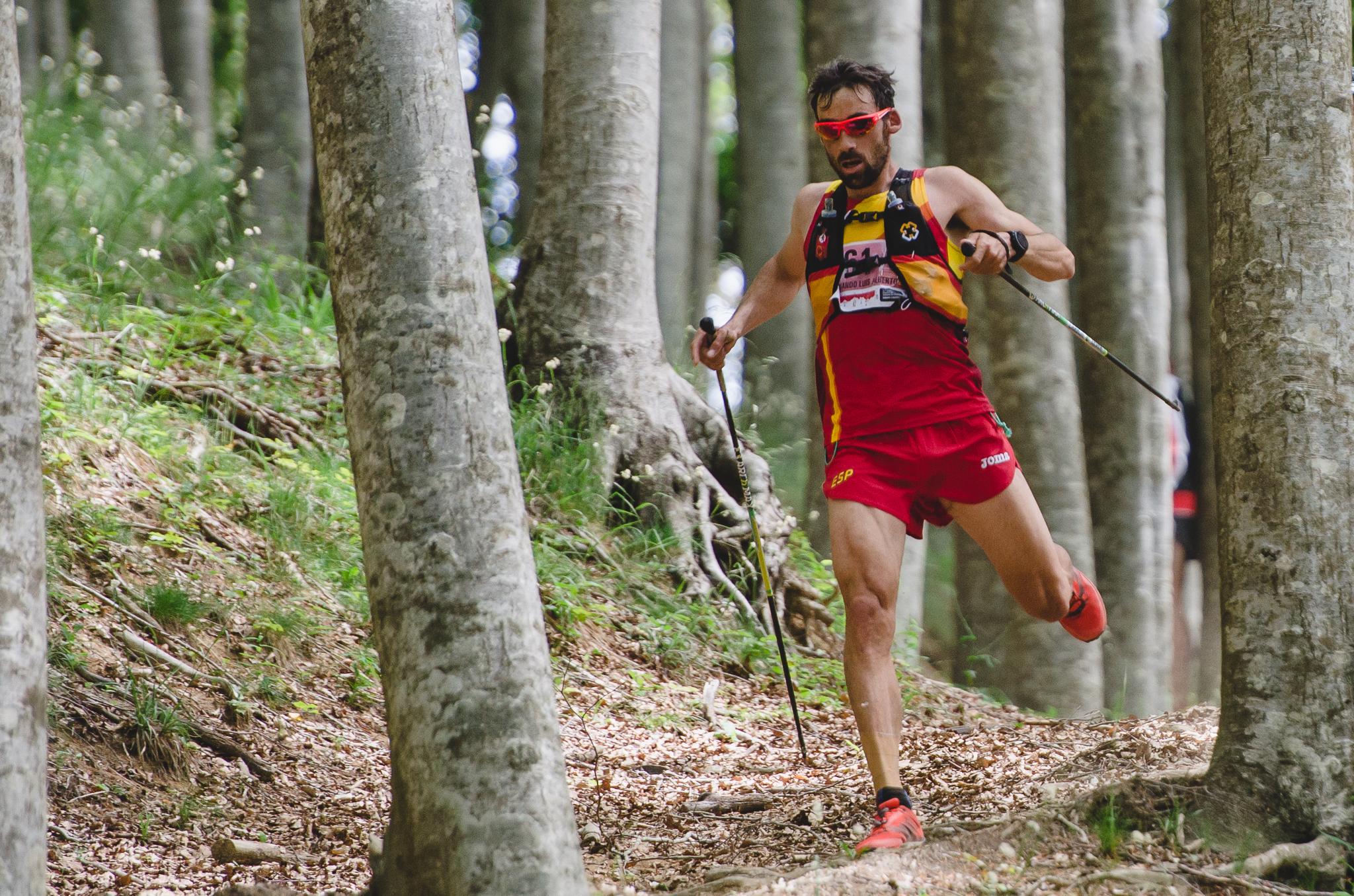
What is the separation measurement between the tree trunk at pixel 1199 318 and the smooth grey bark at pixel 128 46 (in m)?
8.86

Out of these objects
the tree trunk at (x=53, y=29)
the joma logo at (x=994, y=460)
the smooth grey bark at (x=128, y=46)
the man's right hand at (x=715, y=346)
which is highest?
the tree trunk at (x=53, y=29)

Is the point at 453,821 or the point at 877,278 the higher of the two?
the point at 877,278

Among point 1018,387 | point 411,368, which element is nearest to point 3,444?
point 411,368

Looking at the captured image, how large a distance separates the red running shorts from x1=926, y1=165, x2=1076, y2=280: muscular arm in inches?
20.6

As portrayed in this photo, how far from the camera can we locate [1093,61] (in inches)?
368

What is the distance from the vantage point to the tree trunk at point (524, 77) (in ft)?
37.4

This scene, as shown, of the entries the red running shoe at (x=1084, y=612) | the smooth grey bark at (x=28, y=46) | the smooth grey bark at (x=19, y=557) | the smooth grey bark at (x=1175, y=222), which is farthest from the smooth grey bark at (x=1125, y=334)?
the smooth grey bark at (x=28, y=46)

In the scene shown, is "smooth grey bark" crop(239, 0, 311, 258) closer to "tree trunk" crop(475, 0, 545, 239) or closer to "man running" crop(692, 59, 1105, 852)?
"tree trunk" crop(475, 0, 545, 239)

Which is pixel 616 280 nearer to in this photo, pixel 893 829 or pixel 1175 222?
pixel 893 829

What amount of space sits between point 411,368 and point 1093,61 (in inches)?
311

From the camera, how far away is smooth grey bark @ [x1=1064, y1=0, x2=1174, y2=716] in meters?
8.64

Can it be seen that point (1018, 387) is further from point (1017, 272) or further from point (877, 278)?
point (877, 278)

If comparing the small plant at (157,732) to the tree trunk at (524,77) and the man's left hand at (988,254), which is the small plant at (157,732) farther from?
the tree trunk at (524,77)

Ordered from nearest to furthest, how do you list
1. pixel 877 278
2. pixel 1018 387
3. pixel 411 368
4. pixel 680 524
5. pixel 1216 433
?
pixel 411 368, pixel 1216 433, pixel 877 278, pixel 680 524, pixel 1018 387
